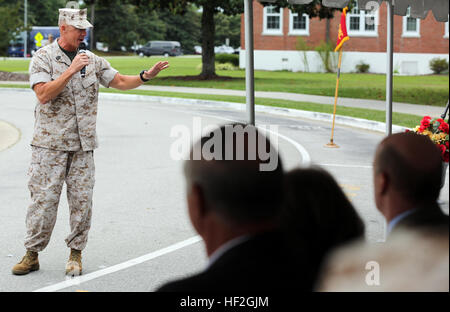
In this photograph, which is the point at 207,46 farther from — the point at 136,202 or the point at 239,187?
the point at 239,187

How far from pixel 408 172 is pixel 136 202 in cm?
698

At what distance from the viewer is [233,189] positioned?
7.26ft

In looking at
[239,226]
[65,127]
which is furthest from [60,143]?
[239,226]

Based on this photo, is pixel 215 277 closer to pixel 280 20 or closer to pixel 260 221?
pixel 260 221

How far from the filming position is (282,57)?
165 feet

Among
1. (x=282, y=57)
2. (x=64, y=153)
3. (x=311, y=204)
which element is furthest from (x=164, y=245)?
(x=282, y=57)

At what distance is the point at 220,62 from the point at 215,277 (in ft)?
167

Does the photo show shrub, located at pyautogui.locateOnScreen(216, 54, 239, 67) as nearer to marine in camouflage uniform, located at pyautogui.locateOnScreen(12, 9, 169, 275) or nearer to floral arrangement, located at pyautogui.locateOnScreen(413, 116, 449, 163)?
floral arrangement, located at pyautogui.locateOnScreen(413, 116, 449, 163)

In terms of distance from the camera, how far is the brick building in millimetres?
48656

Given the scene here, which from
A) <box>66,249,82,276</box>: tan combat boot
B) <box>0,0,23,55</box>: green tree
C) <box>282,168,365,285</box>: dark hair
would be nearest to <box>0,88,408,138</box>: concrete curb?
<box>66,249,82,276</box>: tan combat boot

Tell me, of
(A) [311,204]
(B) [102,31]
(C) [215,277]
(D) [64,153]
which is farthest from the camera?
(B) [102,31]

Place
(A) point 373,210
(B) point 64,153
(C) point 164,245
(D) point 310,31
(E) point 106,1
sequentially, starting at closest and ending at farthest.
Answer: (B) point 64,153 < (C) point 164,245 < (A) point 373,210 < (E) point 106,1 < (D) point 310,31

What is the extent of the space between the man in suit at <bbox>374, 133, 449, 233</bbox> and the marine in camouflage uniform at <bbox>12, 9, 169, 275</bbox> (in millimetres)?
3333

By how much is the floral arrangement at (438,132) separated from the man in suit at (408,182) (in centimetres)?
392
